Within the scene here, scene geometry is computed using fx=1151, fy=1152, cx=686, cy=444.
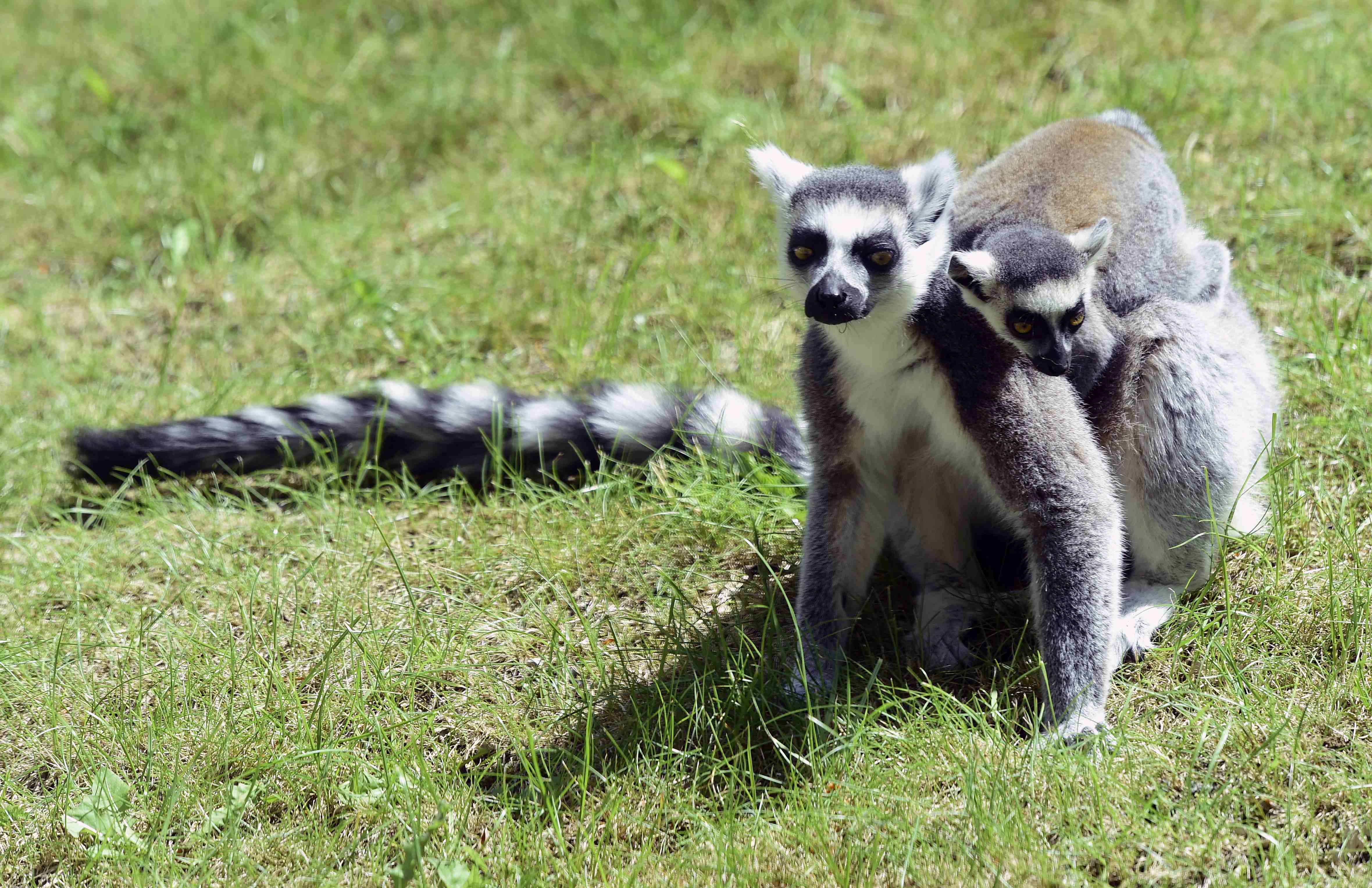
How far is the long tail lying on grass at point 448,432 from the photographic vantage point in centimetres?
355

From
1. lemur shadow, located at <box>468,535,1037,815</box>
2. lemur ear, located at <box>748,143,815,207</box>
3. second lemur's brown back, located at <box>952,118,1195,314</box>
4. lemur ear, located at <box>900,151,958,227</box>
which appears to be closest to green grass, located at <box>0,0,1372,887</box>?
lemur shadow, located at <box>468,535,1037,815</box>

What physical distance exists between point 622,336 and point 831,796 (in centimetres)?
234

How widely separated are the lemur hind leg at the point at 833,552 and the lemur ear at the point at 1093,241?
2.41ft

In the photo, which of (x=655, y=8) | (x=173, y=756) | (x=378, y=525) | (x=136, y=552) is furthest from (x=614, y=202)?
(x=173, y=756)

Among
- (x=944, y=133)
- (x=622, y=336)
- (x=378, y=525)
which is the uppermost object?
(x=944, y=133)

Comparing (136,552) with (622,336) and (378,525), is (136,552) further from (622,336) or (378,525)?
(622,336)

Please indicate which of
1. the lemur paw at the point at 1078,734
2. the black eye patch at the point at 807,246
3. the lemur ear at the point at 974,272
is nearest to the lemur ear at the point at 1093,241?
the lemur ear at the point at 974,272

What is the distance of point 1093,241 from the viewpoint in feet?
8.77

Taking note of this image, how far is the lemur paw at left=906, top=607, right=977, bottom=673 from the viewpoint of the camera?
283 centimetres

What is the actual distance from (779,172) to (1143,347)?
0.99 meters

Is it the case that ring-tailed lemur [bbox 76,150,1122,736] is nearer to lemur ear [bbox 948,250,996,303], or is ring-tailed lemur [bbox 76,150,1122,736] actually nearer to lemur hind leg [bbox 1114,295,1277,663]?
lemur ear [bbox 948,250,996,303]

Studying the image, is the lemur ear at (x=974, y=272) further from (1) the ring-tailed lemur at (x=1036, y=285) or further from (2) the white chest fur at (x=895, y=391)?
(2) the white chest fur at (x=895, y=391)

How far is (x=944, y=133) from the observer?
190 inches

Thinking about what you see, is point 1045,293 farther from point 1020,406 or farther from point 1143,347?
point 1143,347
